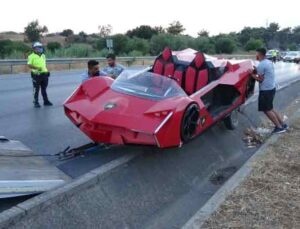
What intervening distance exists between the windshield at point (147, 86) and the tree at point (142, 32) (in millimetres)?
59234

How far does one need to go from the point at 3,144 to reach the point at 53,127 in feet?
9.57

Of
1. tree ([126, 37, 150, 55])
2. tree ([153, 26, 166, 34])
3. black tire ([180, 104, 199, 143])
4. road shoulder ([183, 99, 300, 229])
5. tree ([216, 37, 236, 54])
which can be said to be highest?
tree ([153, 26, 166, 34])

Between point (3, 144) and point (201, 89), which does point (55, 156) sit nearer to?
point (3, 144)

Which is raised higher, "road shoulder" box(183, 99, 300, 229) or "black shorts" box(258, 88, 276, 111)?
"black shorts" box(258, 88, 276, 111)

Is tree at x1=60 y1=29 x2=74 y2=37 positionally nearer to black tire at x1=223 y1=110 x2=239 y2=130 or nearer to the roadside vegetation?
the roadside vegetation

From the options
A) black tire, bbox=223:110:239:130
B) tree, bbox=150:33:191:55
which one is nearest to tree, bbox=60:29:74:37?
tree, bbox=150:33:191:55

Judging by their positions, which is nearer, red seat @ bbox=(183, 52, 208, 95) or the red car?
the red car

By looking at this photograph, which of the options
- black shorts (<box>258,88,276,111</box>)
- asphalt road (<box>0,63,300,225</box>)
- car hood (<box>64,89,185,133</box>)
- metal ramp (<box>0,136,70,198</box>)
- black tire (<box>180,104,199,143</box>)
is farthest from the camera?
black shorts (<box>258,88,276,111</box>)

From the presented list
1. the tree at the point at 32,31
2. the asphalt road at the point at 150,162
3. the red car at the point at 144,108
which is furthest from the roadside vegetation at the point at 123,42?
the red car at the point at 144,108

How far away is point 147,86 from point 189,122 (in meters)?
0.87

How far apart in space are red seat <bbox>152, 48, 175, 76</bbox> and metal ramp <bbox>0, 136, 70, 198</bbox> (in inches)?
138

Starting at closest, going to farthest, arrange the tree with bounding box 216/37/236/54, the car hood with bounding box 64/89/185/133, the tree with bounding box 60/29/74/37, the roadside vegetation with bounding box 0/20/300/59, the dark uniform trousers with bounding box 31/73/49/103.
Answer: the car hood with bounding box 64/89/185/133 < the dark uniform trousers with bounding box 31/73/49/103 < the roadside vegetation with bounding box 0/20/300/59 < the tree with bounding box 216/37/236/54 < the tree with bounding box 60/29/74/37

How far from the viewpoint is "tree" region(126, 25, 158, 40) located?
66.2 m

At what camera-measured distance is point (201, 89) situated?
330 inches
